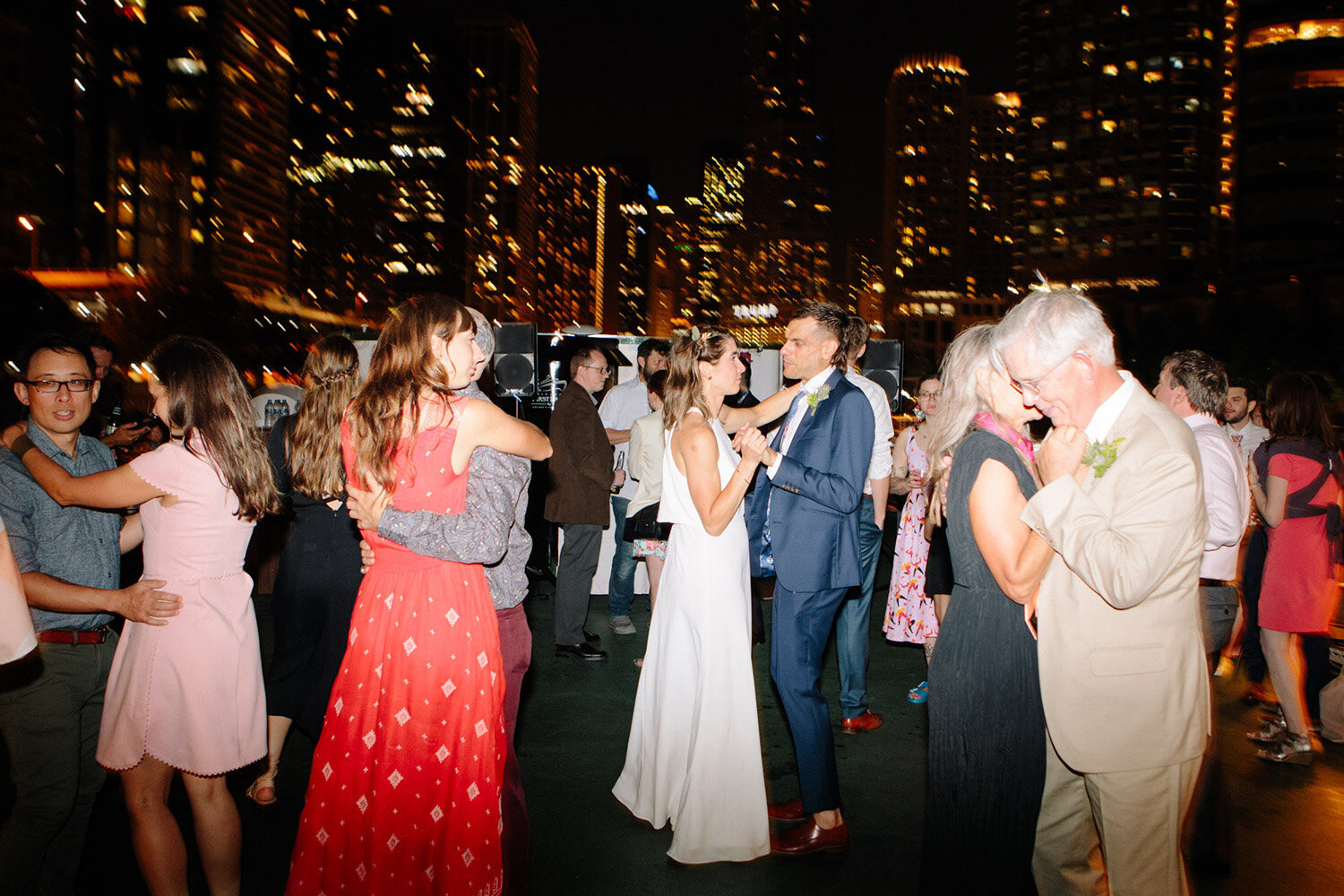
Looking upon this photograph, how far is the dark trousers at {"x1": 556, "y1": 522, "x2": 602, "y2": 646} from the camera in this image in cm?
564

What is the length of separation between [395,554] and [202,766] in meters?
0.85

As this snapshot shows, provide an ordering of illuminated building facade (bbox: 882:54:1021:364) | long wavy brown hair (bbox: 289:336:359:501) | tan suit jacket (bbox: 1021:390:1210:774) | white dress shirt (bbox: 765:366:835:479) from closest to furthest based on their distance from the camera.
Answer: tan suit jacket (bbox: 1021:390:1210:774) < long wavy brown hair (bbox: 289:336:359:501) < white dress shirt (bbox: 765:366:835:479) < illuminated building facade (bbox: 882:54:1021:364)

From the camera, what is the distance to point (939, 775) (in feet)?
7.45

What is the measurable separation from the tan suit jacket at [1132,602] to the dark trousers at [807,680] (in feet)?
3.75

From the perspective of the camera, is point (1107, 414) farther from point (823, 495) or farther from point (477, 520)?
point (477, 520)

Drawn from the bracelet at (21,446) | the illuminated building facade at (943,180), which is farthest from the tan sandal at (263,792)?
the illuminated building facade at (943,180)

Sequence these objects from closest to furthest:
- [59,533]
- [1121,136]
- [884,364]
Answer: [59,533], [884,364], [1121,136]

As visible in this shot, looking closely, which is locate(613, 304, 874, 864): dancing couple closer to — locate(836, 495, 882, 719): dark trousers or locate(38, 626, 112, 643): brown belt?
locate(836, 495, 882, 719): dark trousers

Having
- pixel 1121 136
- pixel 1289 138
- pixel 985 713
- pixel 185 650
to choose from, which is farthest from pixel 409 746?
pixel 1121 136

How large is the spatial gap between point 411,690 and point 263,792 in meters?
1.72

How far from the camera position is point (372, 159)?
143m

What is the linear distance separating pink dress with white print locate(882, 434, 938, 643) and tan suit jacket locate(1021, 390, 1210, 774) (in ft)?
9.13

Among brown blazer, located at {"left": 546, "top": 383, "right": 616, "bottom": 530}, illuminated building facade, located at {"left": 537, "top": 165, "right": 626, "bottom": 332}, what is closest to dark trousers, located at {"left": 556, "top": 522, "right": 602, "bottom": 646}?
brown blazer, located at {"left": 546, "top": 383, "right": 616, "bottom": 530}

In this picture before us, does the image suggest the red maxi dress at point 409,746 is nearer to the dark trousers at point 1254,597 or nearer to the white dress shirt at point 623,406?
the white dress shirt at point 623,406
